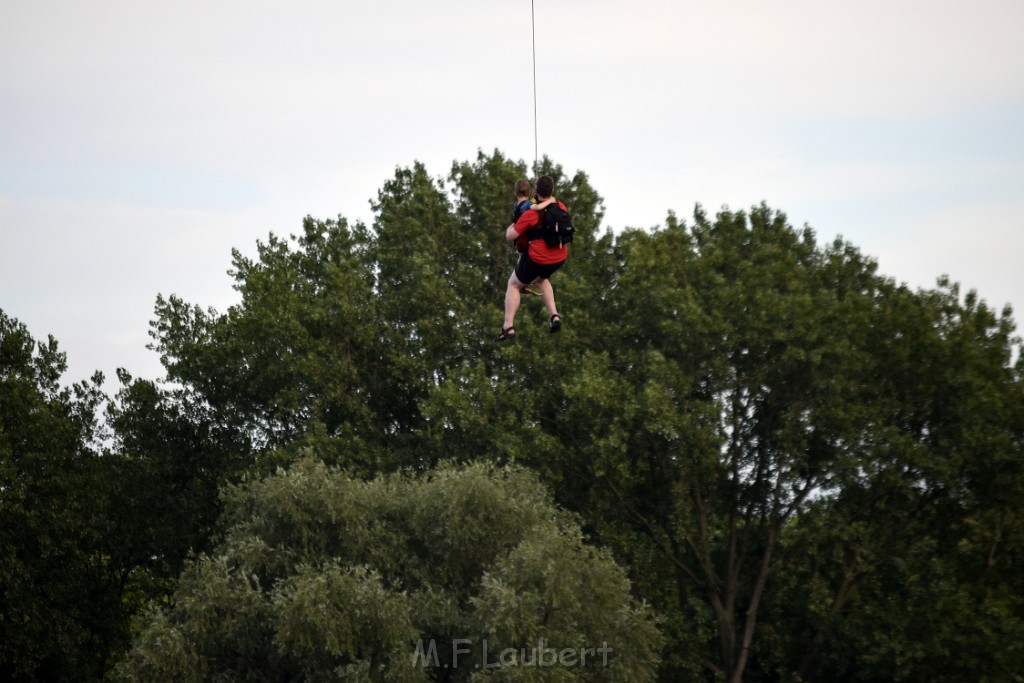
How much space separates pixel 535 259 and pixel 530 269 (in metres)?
0.28

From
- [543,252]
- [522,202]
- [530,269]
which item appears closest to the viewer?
[522,202]

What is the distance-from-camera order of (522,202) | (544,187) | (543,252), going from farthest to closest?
(543,252), (522,202), (544,187)

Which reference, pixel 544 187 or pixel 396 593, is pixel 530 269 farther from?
pixel 396 593

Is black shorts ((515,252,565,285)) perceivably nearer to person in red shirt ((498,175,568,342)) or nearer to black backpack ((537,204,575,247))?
person in red shirt ((498,175,568,342))

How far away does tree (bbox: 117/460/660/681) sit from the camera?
27.9m

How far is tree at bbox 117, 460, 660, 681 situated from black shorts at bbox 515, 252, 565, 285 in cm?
1192

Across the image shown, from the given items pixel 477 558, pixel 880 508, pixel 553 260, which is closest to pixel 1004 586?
pixel 880 508

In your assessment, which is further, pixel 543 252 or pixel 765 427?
pixel 765 427

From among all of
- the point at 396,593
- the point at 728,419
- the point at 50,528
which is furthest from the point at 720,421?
the point at 50,528

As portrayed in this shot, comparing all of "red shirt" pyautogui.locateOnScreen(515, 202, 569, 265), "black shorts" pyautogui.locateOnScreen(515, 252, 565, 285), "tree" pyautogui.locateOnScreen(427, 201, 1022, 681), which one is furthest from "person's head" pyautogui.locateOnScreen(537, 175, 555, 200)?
"tree" pyautogui.locateOnScreen(427, 201, 1022, 681)

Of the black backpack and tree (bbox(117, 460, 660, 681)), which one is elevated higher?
the black backpack

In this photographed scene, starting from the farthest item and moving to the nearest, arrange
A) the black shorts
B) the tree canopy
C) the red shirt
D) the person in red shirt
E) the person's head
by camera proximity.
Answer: the tree canopy, the black shorts, the red shirt, the person in red shirt, the person's head

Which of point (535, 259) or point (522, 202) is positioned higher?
point (522, 202)

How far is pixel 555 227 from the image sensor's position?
54.2 feet
